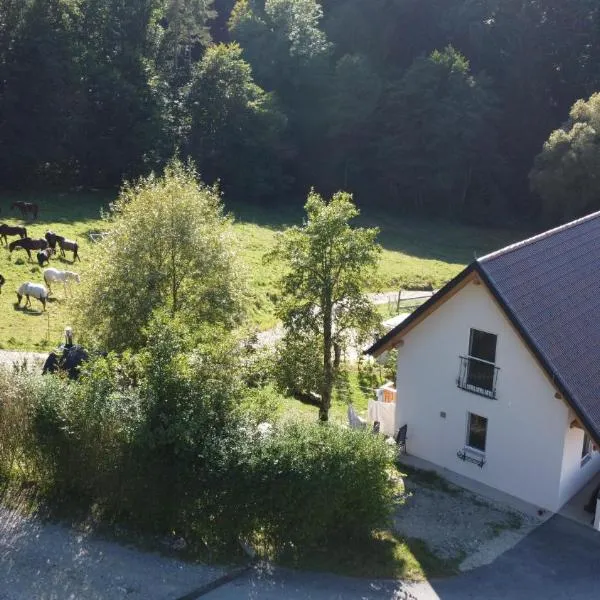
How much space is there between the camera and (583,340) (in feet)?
64.0

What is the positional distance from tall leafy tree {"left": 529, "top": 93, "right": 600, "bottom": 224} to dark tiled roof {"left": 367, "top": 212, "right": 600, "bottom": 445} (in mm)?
38593

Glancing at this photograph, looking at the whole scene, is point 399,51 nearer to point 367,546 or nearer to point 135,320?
point 135,320

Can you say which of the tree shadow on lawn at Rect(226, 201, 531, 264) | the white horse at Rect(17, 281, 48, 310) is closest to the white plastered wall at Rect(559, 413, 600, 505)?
the white horse at Rect(17, 281, 48, 310)

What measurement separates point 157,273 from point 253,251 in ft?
76.3

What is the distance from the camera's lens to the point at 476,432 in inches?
800

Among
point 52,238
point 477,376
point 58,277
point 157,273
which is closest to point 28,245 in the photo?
point 52,238

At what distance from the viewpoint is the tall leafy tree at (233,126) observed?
62094mm

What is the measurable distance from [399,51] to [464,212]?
18.1 m

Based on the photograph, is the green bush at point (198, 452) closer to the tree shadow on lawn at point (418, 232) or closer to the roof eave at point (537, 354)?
the roof eave at point (537, 354)

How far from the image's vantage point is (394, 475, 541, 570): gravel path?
16.8 meters

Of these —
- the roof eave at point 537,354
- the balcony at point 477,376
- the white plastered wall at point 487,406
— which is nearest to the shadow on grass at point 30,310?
the white plastered wall at point 487,406

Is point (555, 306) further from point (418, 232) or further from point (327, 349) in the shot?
point (418, 232)

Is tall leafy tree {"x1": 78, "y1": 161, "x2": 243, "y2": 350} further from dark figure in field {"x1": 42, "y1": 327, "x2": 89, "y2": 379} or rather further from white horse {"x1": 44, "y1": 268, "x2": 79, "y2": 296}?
white horse {"x1": 44, "y1": 268, "x2": 79, "y2": 296}

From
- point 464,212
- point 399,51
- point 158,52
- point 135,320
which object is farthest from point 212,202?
point 399,51
